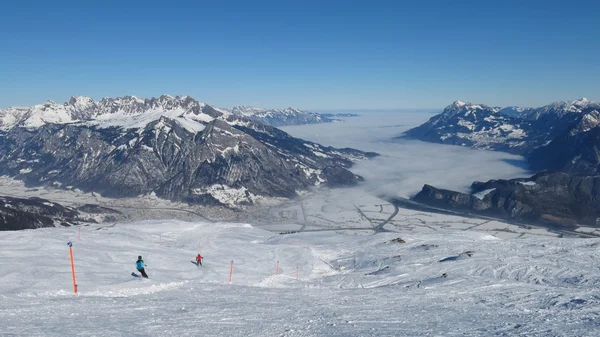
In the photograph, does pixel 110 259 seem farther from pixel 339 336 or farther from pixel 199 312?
pixel 339 336

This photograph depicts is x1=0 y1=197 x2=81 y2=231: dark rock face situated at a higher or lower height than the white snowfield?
lower

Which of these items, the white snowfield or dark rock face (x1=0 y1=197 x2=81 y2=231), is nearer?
the white snowfield

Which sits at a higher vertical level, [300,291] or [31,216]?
[300,291]

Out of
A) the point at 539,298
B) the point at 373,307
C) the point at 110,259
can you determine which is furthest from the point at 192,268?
the point at 539,298

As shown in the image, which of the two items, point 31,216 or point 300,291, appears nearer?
point 300,291
